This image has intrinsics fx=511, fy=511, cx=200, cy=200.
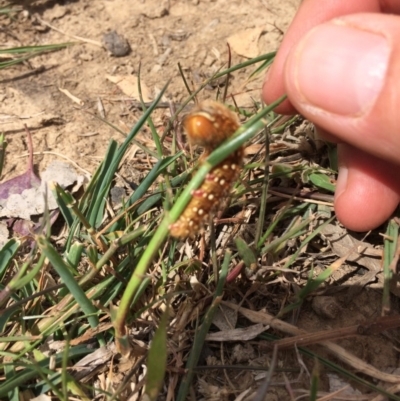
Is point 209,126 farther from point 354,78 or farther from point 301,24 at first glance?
point 301,24

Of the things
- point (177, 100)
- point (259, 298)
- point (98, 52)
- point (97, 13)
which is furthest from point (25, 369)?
point (97, 13)

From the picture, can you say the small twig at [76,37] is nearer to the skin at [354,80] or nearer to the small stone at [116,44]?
the small stone at [116,44]

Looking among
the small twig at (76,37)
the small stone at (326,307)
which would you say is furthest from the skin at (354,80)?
the small twig at (76,37)

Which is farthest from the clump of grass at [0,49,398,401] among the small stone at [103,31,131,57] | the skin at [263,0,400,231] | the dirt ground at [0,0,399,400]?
the small stone at [103,31,131,57]

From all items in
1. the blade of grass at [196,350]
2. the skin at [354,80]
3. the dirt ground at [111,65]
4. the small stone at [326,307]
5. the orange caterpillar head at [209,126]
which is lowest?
the small stone at [326,307]

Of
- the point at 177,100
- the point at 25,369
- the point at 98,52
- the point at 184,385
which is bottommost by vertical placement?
the point at 184,385

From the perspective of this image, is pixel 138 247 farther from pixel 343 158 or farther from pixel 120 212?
pixel 343 158
